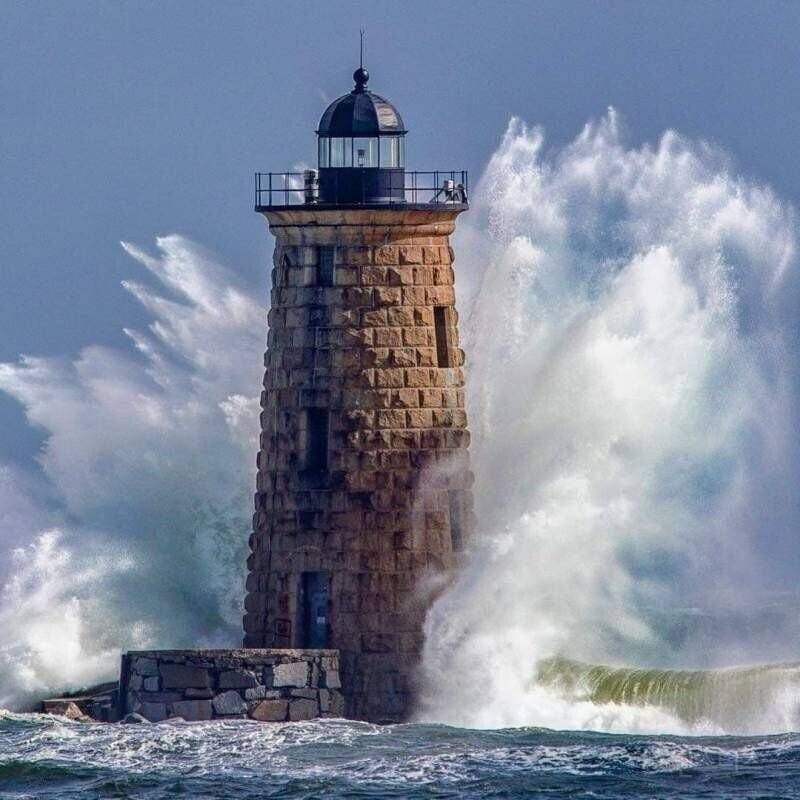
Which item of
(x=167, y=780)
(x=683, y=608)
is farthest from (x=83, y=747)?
(x=683, y=608)

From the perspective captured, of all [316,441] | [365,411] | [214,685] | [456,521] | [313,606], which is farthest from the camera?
[456,521]

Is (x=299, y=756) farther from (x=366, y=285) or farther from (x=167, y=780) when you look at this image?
(x=366, y=285)

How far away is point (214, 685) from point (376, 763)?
3.46m

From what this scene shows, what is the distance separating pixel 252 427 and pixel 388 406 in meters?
5.16

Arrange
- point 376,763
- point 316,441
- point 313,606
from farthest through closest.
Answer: point 316,441
point 313,606
point 376,763

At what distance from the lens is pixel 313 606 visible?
1741 inches

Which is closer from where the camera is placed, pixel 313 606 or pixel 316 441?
pixel 313 606

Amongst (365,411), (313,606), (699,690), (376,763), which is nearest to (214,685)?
(313,606)

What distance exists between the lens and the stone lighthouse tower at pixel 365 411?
4391 cm

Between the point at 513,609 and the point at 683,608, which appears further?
the point at 683,608

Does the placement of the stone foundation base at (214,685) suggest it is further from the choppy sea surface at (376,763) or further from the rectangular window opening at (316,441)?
the rectangular window opening at (316,441)

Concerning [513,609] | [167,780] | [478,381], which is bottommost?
[167,780]

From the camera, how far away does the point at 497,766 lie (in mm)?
39438

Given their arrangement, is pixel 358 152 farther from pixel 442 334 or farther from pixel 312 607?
pixel 312 607
